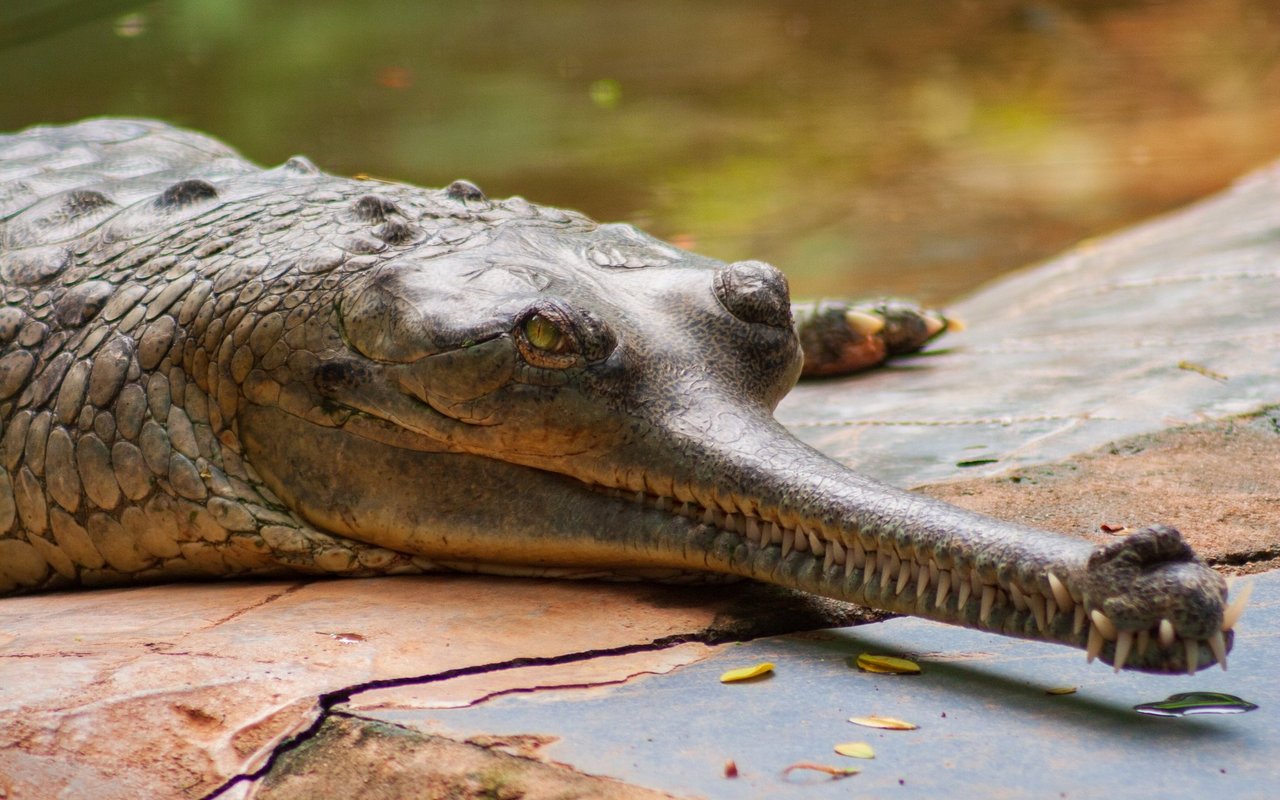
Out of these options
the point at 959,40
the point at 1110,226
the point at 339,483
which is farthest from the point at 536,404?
the point at 959,40

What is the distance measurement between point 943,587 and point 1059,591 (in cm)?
25

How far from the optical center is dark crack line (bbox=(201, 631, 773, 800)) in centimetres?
229

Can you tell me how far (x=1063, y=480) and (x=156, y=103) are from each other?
1133 centimetres

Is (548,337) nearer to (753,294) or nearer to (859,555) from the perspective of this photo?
A: (753,294)

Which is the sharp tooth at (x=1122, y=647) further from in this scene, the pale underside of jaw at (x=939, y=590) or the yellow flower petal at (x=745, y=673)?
the yellow flower petal at (x=745, y=673)

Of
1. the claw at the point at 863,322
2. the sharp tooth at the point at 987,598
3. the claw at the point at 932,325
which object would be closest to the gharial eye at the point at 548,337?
the sharp tooth at the point at 987,598

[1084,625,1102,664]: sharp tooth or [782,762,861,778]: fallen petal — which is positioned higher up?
[1084,625,1102,664]: sharp tooth

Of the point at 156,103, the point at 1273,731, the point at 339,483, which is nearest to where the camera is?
the point at 1273,731

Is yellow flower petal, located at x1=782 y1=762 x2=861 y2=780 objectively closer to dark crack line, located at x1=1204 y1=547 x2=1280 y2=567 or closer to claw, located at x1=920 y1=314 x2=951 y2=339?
dark crack line, located at x1=1204 y1=547 x2=1280 y2=567

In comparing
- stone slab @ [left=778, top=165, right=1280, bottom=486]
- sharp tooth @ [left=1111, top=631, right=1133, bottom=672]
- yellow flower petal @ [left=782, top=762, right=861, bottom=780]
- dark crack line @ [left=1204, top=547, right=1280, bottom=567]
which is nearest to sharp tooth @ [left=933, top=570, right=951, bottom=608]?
sharp tooth @ [left=1111, top=631, right=1133, bottom=672]

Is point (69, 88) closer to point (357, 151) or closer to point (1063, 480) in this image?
point (357, 151)

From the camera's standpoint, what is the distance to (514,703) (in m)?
2.44

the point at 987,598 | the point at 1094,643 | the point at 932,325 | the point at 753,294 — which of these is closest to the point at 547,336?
the point at 753,294

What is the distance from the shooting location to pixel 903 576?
2.55 metres
